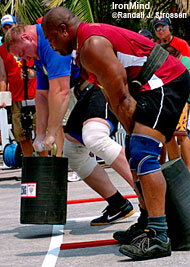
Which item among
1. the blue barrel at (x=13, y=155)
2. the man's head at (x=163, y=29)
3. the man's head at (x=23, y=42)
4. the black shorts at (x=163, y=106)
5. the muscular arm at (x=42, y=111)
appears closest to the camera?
the black shorts at (x=163, y=106)

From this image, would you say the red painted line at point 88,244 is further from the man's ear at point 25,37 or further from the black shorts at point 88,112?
the man's ear at point 25,37

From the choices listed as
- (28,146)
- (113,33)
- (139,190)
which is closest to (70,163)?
(139,190)

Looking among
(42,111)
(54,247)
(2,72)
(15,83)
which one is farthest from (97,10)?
(54,247)

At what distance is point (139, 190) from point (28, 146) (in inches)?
194

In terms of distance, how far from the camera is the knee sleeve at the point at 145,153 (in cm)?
398

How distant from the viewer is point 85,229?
5.35 metres

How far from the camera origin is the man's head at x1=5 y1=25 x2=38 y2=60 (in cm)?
503

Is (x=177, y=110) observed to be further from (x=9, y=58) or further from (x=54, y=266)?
(x=9, y=58)

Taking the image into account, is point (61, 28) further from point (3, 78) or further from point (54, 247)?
point (3, 78)

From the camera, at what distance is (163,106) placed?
407cm

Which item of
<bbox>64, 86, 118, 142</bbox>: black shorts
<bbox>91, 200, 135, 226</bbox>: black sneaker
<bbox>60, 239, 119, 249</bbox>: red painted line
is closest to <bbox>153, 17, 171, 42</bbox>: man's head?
<bbox>64, 86, 118, 142</bbox>: black shorts

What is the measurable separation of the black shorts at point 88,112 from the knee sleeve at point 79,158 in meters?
0.10

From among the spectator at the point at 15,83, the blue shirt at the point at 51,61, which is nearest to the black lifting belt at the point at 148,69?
the blue shirt at the point at 51,61

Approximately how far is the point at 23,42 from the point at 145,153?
5.21ft
